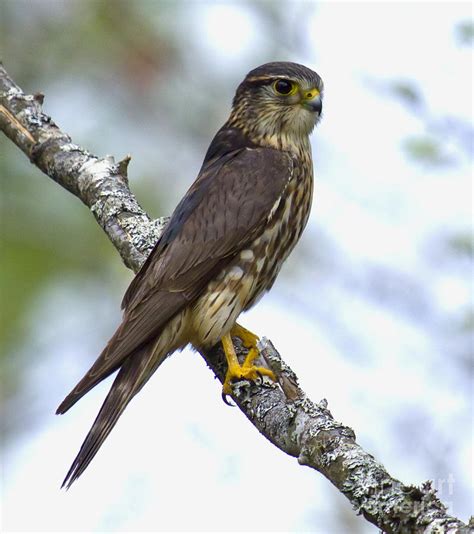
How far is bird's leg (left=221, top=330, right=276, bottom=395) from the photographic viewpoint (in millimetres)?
4227

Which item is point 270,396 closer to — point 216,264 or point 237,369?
point 237,369

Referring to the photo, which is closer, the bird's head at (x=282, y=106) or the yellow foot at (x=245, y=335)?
the yellow foot at (x=245, y=335)

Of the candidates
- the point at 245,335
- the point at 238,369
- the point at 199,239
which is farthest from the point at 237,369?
the point at 199,239

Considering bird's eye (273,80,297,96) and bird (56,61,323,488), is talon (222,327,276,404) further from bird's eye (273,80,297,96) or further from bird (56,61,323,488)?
bird's eye (273,80,297,96)

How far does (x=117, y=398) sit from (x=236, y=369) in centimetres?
51

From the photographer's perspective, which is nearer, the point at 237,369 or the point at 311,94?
the point at 237,369

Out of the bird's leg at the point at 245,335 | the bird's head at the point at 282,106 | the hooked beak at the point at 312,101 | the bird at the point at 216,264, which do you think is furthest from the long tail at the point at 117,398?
the hooked beak at the point at 312,101

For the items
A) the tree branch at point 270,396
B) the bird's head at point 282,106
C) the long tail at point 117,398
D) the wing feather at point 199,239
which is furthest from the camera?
the bird's head at point 282,106

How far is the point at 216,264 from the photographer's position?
4672 mm

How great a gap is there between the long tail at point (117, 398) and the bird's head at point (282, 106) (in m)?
1.43

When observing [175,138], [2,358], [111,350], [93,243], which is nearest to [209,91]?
[175,138]

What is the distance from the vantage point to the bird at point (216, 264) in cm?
428

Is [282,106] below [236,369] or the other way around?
the other way around

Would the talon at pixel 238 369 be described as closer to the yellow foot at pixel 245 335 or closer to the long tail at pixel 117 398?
the yellow foot at pixel 245 335
